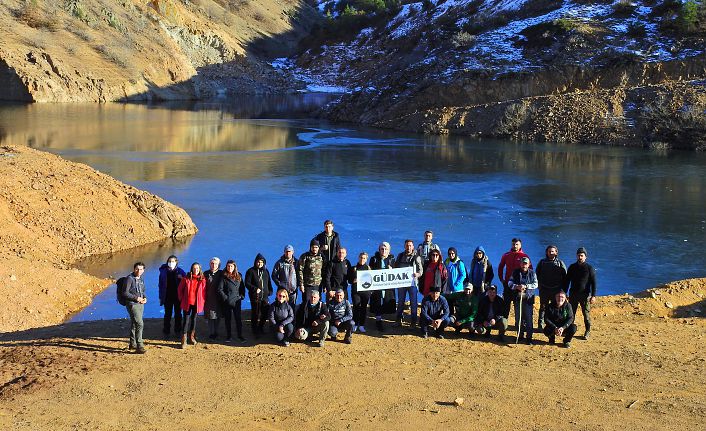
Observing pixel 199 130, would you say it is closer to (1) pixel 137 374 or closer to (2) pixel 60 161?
(2) pixel 60 161

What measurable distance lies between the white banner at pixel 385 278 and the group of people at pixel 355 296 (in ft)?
0.30

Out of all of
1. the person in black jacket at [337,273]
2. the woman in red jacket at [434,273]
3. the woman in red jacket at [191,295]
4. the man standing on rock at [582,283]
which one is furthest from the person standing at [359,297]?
the man standing on rock at [582,283]

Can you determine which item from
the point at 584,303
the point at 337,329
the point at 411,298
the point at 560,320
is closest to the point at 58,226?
the point at 337,329

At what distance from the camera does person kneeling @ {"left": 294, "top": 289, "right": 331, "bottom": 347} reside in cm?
1180

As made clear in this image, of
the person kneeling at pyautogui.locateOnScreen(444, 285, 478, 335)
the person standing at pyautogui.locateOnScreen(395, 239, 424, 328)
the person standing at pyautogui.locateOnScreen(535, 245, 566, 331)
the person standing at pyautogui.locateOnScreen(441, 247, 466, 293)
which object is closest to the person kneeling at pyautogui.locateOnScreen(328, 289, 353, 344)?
the person standing at pyautogui.locateOnScreen(395, 239, 424, 328)

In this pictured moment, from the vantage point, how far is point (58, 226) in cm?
2031

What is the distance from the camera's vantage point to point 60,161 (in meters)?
24.3

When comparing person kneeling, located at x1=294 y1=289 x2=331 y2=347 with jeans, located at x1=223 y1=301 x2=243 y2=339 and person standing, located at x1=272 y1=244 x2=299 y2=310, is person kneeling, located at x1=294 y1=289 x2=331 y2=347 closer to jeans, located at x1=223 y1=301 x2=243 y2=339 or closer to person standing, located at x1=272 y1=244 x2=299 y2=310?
person standing, located at x1=272 y1=244 x2=299 y2=310

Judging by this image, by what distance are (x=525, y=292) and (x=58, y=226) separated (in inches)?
514

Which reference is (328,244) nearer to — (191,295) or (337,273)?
(337,273)

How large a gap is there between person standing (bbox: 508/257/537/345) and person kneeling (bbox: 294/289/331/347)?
2.95m

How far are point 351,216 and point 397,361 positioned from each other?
1401 centimetres

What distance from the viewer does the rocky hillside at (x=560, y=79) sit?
162ft

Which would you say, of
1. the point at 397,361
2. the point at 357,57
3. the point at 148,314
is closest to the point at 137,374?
the point at 397,361
